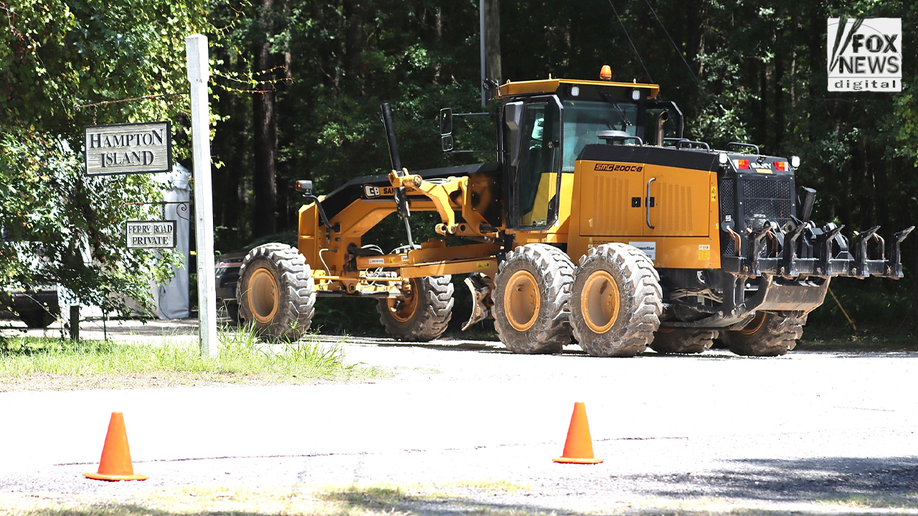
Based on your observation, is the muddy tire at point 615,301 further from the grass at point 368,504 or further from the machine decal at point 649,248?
the grass at point 368,504

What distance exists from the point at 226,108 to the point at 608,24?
16205 mm

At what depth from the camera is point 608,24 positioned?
105ft

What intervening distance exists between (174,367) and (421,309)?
857 cm

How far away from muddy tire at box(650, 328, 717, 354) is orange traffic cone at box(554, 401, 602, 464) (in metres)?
10.3

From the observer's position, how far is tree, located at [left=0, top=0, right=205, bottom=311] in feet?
49.1

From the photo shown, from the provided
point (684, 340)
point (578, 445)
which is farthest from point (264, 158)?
point (578, 445)

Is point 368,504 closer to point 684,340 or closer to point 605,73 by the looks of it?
point 684,340

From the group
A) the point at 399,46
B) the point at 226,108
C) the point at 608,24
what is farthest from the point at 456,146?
the point at 226,108

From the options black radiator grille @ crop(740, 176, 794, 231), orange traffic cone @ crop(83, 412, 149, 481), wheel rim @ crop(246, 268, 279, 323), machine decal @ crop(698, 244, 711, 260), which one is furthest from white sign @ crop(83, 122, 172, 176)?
black radiator grille @ crop(740, 176, 794, 231)

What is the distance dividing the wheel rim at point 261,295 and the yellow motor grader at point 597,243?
0.02 m

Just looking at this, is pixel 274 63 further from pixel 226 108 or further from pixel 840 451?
pixel 840 451

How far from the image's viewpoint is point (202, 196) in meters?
14.1

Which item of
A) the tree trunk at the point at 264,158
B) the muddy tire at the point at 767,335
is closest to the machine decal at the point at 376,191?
the muddy tire at the point at 767,335

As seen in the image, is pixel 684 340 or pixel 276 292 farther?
pixel 276 292
